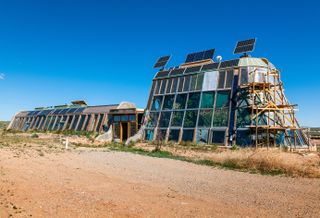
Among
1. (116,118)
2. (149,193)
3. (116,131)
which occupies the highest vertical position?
(116,118)

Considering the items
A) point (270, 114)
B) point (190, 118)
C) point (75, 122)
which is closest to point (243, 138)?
point (270, 114)

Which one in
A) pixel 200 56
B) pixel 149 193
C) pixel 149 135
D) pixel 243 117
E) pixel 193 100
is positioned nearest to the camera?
pixel 149 193

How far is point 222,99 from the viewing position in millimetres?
27969

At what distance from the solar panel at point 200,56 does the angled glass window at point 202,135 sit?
928cm

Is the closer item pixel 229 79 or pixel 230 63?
pixel 229 79

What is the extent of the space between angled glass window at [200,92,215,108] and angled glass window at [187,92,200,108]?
61cm

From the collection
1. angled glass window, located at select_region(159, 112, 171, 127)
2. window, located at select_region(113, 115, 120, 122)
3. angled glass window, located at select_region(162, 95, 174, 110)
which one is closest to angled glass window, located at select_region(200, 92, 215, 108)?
angled glass window, located at select_region(162, 95, 174, 110)

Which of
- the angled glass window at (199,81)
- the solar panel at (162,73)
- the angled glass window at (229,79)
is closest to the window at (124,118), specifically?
the solar panel at (162,73)

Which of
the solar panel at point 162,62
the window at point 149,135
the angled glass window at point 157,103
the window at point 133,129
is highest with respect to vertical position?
the solar panel at point 162,62

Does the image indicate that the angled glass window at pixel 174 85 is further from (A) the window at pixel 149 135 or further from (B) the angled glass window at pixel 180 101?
(A) the window at pixel 149 135

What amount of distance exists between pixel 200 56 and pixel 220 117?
9.61 m

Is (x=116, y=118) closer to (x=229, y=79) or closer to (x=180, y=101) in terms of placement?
(x=180, y=101)

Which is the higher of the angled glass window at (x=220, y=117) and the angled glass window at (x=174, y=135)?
the angled glass window at (x=220, y=117)

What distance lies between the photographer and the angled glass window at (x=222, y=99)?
27.5m
